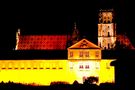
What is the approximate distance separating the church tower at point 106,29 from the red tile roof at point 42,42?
20.4 ft

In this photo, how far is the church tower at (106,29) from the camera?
180 ft

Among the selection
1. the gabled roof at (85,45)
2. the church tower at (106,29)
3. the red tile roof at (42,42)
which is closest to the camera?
the gabled roof at (85,45)

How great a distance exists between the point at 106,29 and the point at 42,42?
451 inches

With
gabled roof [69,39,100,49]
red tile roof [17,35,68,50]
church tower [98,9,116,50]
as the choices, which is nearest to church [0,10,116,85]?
gabled roof [69,39,100,49]

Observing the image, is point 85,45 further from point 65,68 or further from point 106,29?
point 106,29

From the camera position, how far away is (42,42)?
5881cm

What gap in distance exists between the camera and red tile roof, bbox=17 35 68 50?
57366 millimetres

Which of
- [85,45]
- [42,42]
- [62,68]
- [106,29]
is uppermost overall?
[106,29]

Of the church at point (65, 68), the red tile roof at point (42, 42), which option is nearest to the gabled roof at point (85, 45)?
the church at point (65, 68)

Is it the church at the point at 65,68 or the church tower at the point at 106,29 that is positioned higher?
the church tower at the point at 106,29

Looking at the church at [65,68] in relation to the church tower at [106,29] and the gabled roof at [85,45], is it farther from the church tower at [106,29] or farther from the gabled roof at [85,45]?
the church tower at [106,29]

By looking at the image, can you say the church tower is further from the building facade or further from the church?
the building facade

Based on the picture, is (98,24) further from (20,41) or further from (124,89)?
(124,89)

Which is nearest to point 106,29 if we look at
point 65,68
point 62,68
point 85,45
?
point 85,45
